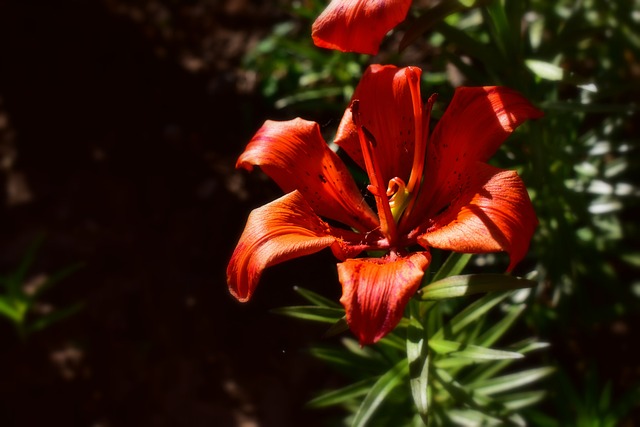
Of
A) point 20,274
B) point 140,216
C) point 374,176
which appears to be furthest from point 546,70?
point 20,274

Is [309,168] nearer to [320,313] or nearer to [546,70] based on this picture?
[320,313]

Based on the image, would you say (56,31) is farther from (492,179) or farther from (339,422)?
(492,179)

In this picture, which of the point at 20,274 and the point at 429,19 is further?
the point at 20,274

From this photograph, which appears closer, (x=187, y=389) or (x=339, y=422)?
(x=339, y=422)

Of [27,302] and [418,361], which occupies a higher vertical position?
[418,361]

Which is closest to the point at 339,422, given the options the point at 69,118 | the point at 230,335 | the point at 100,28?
the point at 230,335

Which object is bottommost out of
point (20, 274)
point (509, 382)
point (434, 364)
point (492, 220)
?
point (509, 382)
